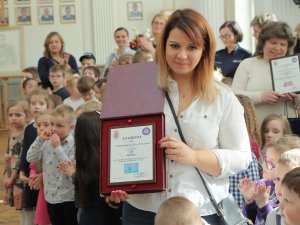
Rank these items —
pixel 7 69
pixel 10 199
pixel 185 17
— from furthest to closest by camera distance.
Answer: pixel 7 69 → pixel 10 199 → pixel 185 17

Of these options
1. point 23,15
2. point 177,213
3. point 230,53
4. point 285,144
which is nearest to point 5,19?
point 23,15

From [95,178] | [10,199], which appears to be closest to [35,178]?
[10,199]

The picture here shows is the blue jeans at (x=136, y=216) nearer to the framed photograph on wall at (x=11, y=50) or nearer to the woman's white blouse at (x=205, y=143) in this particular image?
the woman's white blouse at (x=205, y=143)

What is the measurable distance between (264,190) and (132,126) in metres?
0.81

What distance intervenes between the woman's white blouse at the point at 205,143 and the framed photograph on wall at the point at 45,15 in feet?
40.9

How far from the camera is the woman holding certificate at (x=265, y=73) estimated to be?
496 cm

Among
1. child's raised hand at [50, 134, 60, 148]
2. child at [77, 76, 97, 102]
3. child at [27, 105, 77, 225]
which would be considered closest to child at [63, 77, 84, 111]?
child at [77, 76, 97, 102]

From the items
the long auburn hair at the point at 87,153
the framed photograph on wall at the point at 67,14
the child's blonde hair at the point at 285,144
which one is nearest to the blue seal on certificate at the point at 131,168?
the child's blonde hair at the point at 285,144

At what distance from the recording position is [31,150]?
4.84m

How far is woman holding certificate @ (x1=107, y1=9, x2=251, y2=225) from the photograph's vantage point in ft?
8.40

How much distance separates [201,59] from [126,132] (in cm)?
42

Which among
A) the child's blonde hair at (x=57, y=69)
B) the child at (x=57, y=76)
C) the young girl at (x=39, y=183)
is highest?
the child's blonde hair at (x=57, y=69)

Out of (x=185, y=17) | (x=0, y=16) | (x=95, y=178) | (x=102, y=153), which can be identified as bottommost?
(x=95, y=178)

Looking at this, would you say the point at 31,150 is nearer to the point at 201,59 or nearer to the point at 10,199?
the point at 10,199
